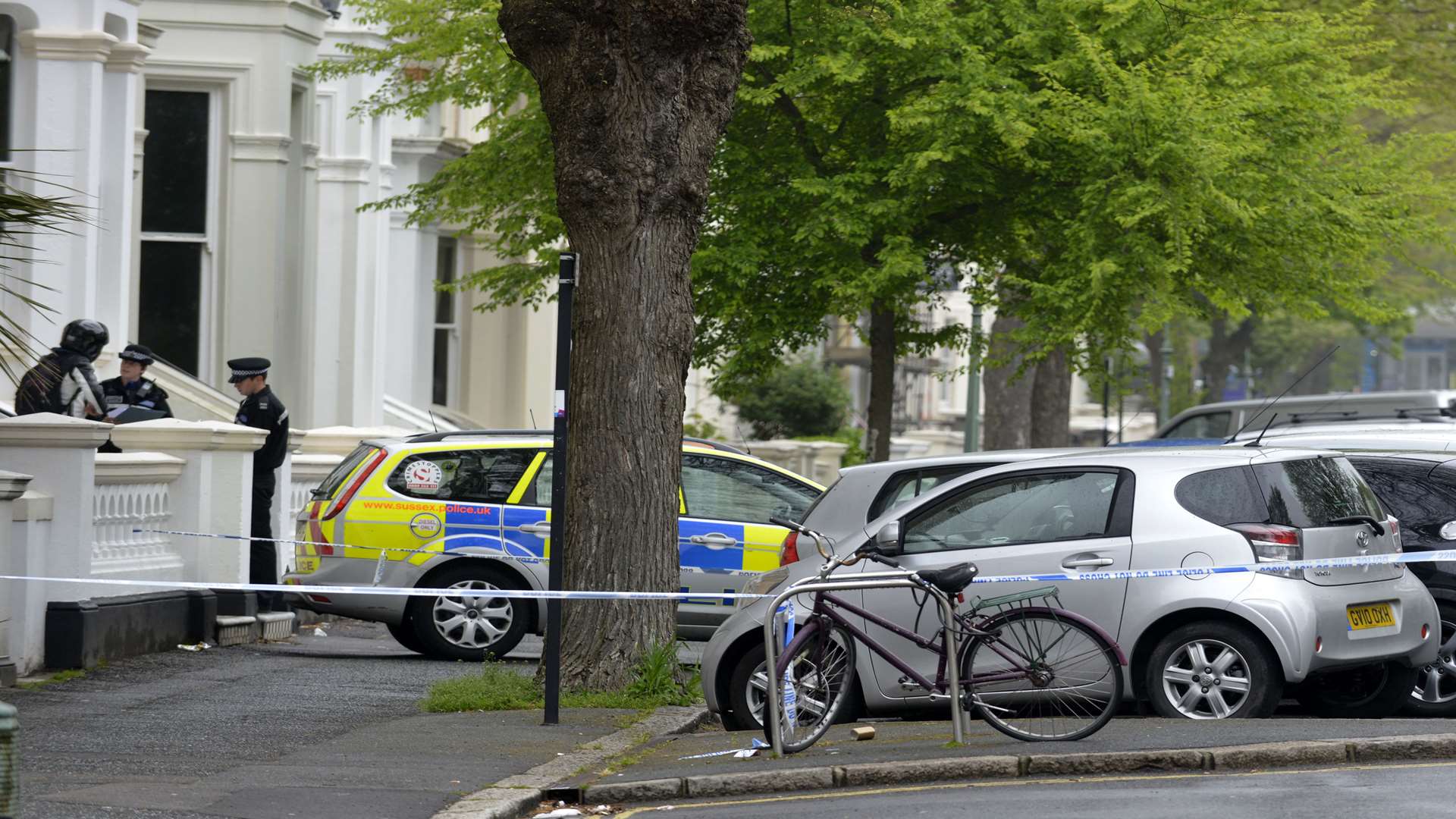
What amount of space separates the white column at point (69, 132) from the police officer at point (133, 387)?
6.51ft

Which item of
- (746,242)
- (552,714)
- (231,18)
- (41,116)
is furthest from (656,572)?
(231,18)

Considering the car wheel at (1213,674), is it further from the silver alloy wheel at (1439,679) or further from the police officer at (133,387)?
the police officer at (133,387)

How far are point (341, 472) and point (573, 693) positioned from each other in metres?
4.06

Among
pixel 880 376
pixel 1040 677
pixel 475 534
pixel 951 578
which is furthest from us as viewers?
pixel 880 376

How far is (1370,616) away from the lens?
10430 millimetres

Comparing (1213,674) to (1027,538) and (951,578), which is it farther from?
(951,578)

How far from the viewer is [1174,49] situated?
727 inches

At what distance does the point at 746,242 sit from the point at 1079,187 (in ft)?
9.74

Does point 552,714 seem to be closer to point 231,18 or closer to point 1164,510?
point 1164,510

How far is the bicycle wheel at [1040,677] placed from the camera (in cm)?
946

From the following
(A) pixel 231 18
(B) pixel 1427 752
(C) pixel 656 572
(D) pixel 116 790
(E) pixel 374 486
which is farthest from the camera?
(A) pixel 231 18

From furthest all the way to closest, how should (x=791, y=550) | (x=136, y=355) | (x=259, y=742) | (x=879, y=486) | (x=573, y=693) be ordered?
(x=136, y=355)
(x=791, y=550)
(x=573, y=693)
(x=879, y=486)
(x=259, y=742)

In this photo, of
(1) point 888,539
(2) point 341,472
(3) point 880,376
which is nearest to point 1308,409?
(3) point 880,376

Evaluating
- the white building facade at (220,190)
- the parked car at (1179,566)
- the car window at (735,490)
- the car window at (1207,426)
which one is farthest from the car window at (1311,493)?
the car window at (1207,426)
